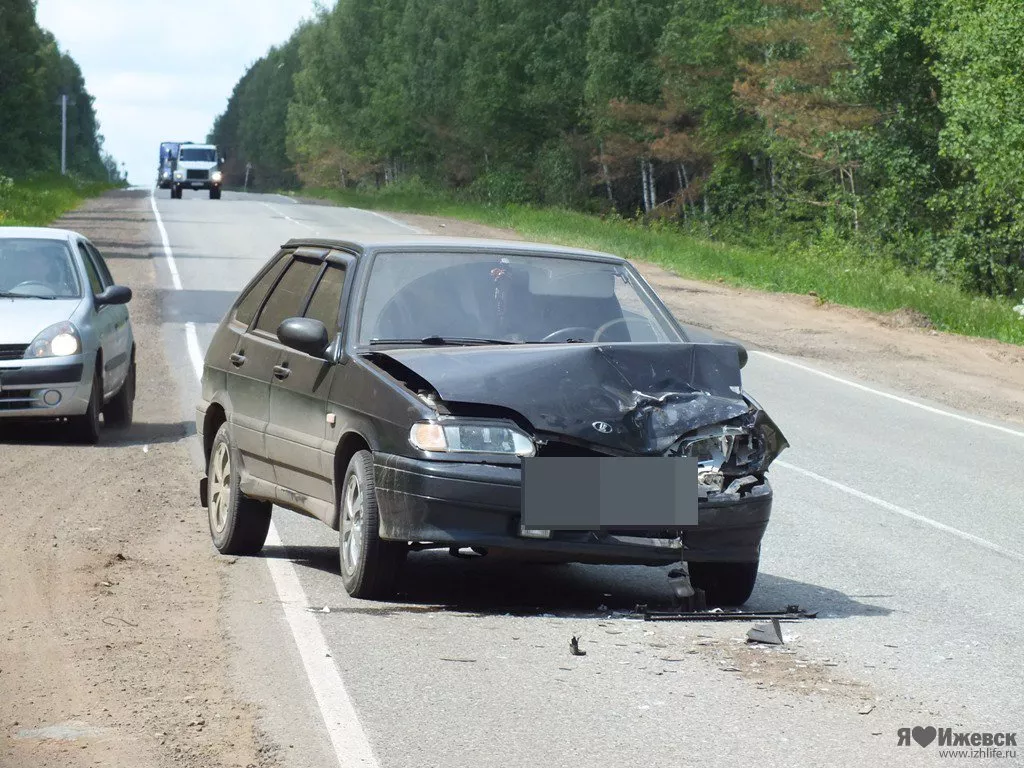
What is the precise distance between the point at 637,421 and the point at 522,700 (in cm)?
164

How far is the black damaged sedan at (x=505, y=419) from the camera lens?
258 inches

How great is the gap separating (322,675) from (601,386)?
1798 millimetres

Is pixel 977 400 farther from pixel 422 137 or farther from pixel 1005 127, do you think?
pixel 422 137

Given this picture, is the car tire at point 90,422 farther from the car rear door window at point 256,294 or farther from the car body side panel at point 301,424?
the car body side panel at point 301,424

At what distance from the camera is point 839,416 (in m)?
16.0

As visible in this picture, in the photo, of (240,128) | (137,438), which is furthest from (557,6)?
(240,128)

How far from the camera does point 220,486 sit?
8625mm

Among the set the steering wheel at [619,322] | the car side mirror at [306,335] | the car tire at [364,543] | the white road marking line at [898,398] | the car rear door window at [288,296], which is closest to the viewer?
the car tire at [364,543]

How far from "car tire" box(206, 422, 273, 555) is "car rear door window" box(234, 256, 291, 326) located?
64 centimetres

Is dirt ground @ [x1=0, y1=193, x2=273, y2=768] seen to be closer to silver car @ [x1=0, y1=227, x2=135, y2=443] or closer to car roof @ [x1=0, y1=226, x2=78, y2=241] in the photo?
silver car @ [x1=0, y1=227, x2=135, y2=443]

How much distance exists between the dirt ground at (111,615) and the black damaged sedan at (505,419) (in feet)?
2.77

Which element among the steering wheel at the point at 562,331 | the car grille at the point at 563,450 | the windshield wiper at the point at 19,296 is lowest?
the windshield wiper at the point at 19,296
